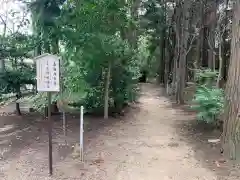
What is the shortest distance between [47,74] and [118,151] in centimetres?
226

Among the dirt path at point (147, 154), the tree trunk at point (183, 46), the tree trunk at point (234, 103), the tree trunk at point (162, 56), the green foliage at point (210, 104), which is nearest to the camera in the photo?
the dirt path at point (147, 154)

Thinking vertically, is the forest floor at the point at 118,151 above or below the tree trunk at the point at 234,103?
below

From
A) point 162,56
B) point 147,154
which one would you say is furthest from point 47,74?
point 162,56

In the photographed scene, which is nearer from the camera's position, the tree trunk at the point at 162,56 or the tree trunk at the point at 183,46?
the tree trunk at the point at 183,46

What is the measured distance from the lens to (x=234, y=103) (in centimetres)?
574

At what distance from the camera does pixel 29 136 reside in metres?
7.70

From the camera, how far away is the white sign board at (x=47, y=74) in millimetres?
5316

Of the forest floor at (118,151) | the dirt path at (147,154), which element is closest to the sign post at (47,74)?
the forest floor at (118,151)

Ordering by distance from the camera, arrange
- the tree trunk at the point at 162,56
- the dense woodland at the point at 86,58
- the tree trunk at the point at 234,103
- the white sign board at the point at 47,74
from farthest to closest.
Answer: the tree trunk at the point at 162,56, the dense woodland at the point at 86,58, the tree trunk at the point at 234,103, the white sign board at the point at 47,74

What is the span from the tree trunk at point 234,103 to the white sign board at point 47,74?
132 inches

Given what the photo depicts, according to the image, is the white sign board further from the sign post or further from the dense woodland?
the dense woodland

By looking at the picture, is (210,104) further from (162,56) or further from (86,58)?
(162,56)

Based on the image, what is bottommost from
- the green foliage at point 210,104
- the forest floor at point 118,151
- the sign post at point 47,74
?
the forest floor at point 118,151

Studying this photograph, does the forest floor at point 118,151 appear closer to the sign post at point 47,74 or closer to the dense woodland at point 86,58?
the dense woodland at point 86,58
